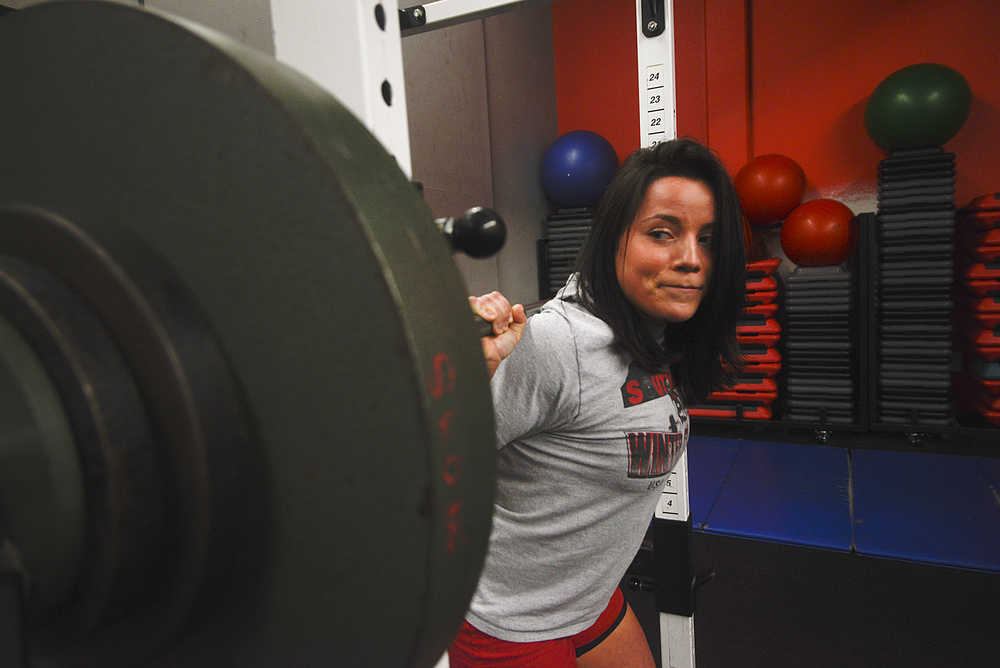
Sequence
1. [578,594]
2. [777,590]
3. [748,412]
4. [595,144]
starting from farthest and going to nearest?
[595,144], [748,412], [777,590], [578,594]

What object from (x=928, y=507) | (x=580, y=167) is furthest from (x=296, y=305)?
(x=580, y=167)

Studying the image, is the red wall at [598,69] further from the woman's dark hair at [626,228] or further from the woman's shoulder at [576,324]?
the woman's shoulder at [576,324]

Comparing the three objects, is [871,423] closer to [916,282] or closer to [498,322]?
[916,282]

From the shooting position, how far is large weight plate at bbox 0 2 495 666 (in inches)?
10.0

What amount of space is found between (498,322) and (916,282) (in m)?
3.50

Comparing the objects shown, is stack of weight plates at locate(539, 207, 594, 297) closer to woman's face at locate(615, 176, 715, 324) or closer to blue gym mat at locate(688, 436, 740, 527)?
blue gym mat at locate(688, 436, 740, 527)

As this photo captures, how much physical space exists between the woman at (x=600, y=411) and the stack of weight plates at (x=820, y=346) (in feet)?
9.25

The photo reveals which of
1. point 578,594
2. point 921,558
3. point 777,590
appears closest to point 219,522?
point 578,594

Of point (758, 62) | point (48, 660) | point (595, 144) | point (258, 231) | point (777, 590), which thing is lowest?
point (777, 590)

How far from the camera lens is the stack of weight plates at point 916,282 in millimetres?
3416

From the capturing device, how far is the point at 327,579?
285mm

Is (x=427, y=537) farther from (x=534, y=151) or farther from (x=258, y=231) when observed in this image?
(x=534, y=151)

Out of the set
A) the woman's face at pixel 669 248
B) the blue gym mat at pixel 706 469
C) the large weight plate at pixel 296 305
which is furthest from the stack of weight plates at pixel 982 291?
the large weight plate at pixel 296 305

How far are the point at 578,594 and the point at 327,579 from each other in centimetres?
100
